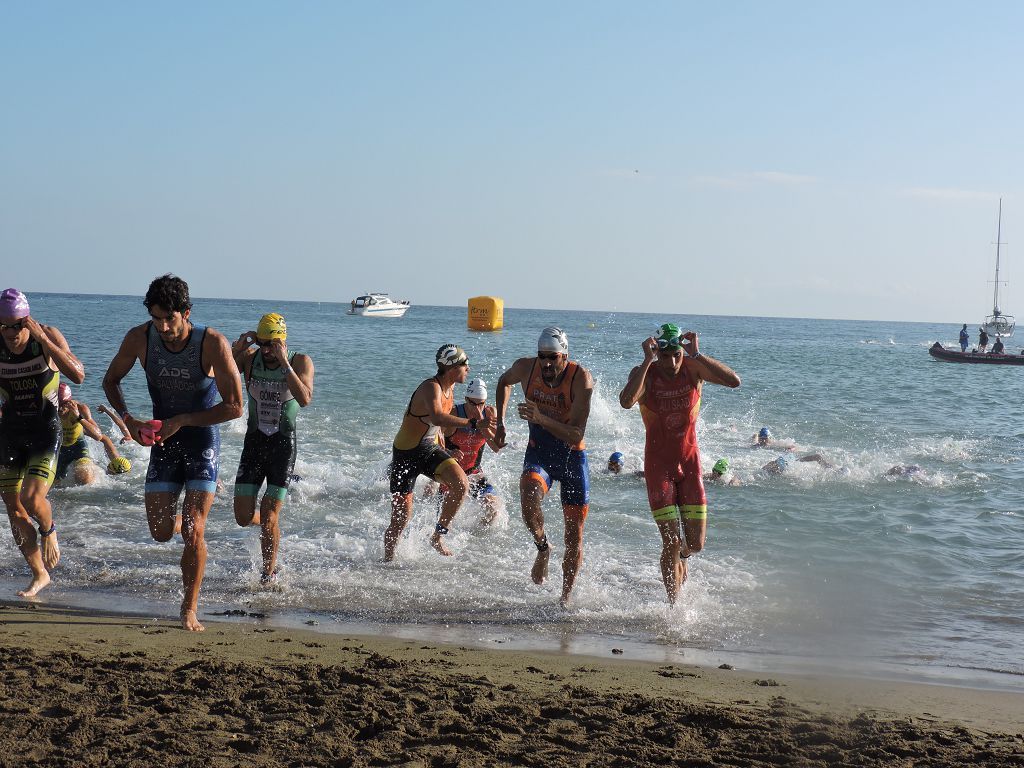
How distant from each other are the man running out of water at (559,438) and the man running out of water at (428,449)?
0.97 meters

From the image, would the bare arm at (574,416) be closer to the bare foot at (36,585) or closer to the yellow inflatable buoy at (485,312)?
the bare foot at (36,585)

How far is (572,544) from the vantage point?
6.63 meters

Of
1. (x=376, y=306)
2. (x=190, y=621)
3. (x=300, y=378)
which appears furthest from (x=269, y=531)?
(x=376, y=306)

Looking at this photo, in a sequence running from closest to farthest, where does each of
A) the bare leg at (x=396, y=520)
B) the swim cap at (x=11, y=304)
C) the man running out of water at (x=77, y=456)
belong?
1. the swim cap at (x=11, y=304)
2. the bare leg at (x=396, y=520)
3. the man running out of water at (x=77, y=456)

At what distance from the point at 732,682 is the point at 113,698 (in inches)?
116

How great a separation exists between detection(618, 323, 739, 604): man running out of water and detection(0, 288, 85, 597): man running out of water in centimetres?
360

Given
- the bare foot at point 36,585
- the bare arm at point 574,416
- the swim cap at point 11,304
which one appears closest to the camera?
the swim cap at point 11,304

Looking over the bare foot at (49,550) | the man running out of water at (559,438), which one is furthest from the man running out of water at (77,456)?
the man running out of water at (559,438)

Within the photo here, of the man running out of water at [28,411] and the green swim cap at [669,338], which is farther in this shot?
the green swim cap at [669,338]

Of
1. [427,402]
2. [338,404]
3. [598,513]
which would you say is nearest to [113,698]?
[427,402]

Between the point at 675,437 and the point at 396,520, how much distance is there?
256 centimetres

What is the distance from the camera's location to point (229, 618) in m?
5.93

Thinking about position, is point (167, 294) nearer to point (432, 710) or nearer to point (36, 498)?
point (36, 498)

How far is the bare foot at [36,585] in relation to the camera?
20.5ft
